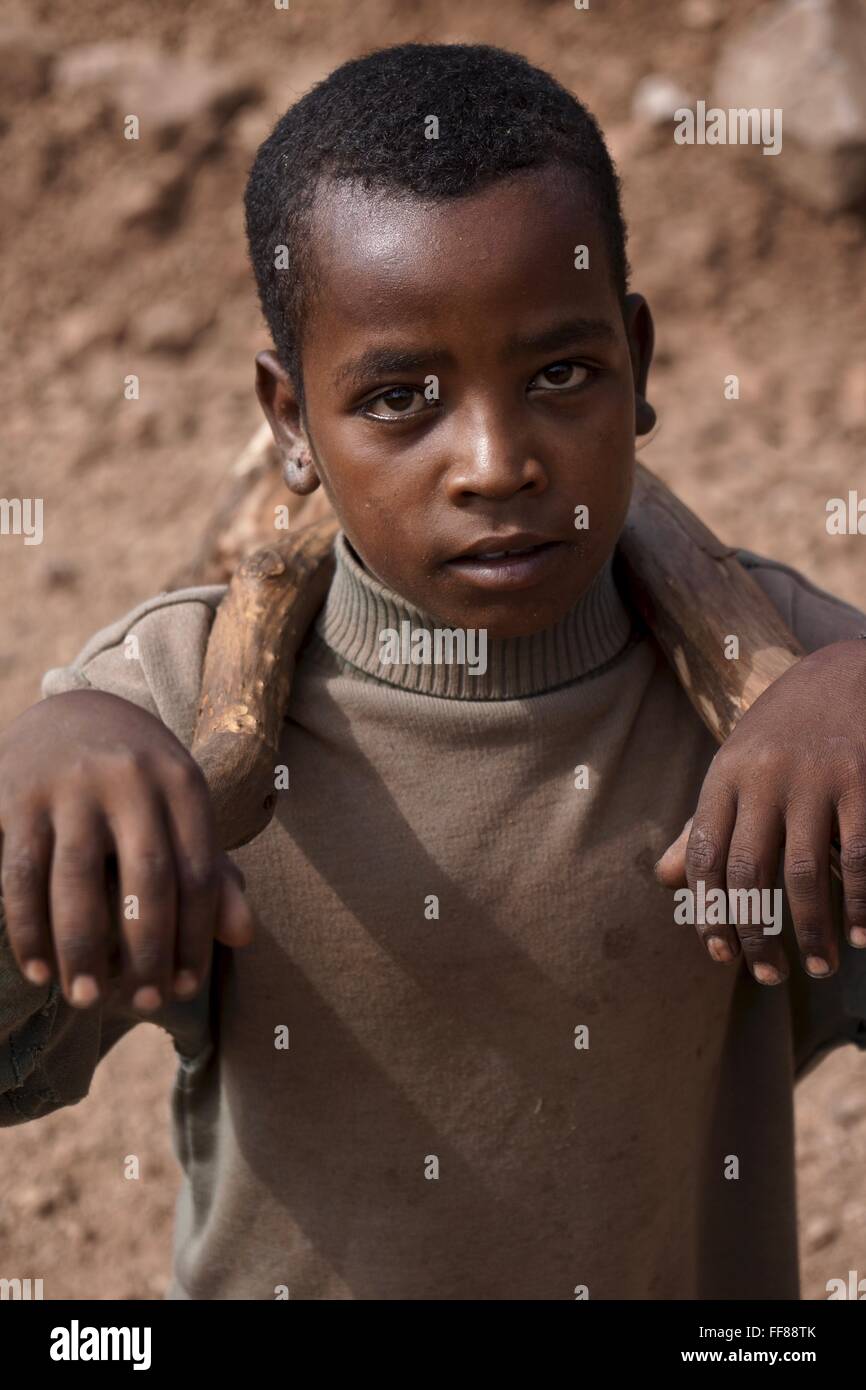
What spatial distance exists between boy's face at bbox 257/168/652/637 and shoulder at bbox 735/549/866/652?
13.9 inches

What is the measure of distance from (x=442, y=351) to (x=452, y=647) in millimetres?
355

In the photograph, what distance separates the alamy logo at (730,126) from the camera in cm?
547

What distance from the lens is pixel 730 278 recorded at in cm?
550

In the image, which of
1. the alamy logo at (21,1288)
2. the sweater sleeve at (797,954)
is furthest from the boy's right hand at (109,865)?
the alamy logo at (21,1288)

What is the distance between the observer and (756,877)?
1412 mm

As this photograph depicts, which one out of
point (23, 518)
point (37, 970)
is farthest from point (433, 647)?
point (23, 518)

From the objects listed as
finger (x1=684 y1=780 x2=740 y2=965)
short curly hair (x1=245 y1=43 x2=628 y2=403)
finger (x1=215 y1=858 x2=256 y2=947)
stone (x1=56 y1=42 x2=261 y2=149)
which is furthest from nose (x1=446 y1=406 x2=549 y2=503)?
stone (x1=56 y1=42 x2=261 y2=149)

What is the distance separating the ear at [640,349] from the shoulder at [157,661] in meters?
0.51

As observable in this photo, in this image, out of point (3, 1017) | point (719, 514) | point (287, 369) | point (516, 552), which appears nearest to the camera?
point (3, 1017)

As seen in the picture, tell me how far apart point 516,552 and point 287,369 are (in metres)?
0.36

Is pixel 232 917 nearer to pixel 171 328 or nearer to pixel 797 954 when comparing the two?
pixel 797 954

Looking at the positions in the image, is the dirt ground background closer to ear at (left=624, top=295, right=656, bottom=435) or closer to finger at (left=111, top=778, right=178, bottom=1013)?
ear at (left=624, top=295, right=656, bottom=435)
